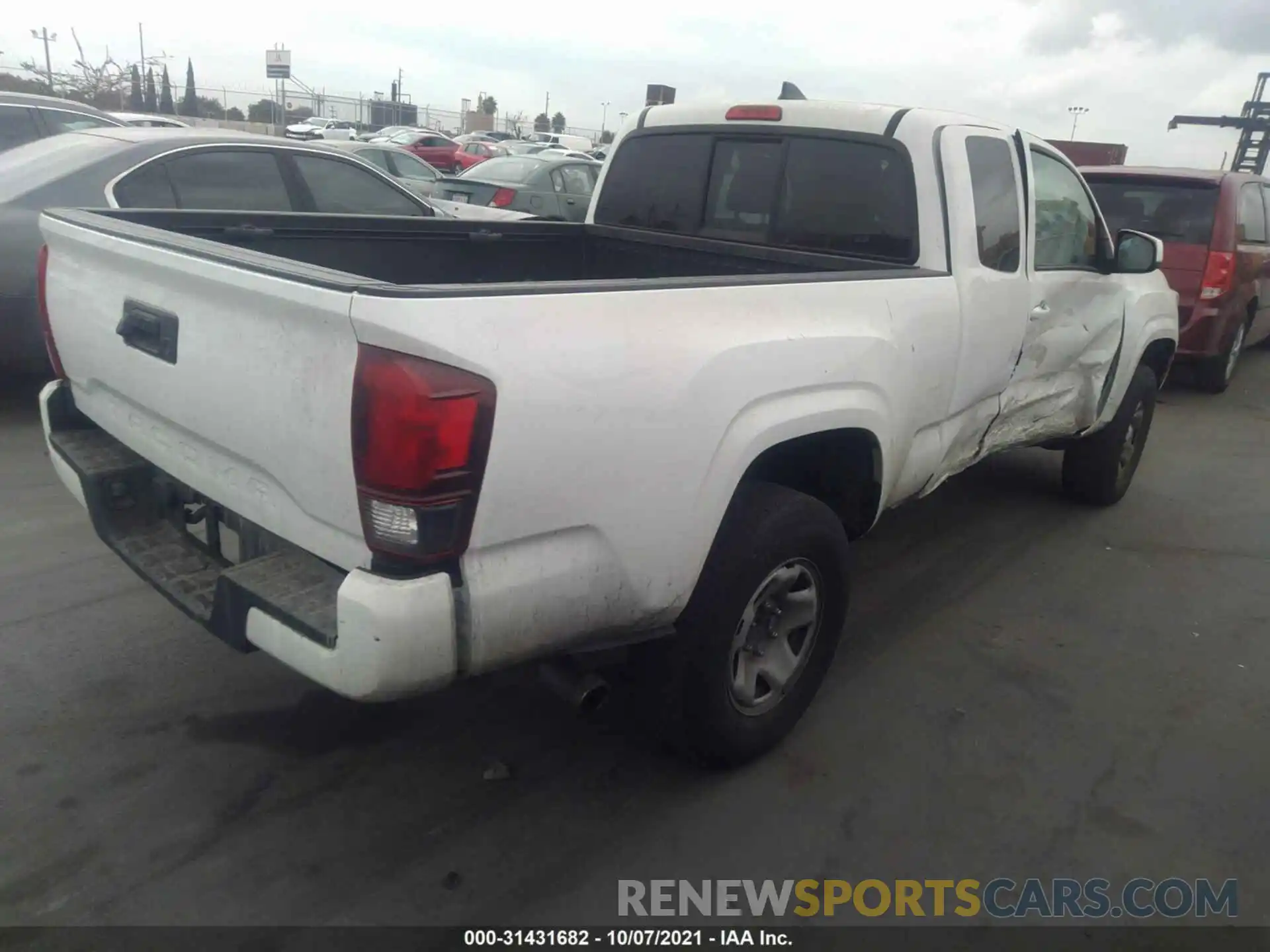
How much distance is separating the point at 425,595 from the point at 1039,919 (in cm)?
178

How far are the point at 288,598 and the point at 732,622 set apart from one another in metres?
1.13

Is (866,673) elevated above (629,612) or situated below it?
below

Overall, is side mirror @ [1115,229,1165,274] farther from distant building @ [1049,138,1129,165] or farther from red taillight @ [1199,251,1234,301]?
distant building @ [1049,138,1129,165]

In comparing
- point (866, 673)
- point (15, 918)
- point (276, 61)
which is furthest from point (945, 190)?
point (276, 61)

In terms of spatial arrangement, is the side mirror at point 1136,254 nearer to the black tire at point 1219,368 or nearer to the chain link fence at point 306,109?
the black tire at point 1219,368

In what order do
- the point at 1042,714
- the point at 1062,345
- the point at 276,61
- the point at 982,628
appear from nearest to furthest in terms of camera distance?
the point at 1042,714
the point at 982,628
the point at 1062,345
the point at 276,61

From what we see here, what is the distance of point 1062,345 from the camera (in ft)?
14.3

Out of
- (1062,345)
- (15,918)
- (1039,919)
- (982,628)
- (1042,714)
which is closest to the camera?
(15,918)

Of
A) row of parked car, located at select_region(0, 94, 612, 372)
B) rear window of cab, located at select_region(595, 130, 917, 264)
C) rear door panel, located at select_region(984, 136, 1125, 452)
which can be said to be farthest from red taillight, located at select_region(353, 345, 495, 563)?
row of parked car, located at select_region(0, 94, 612, 372)

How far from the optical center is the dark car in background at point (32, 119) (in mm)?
7469

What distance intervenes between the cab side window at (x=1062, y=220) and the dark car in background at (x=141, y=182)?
13.1 feet

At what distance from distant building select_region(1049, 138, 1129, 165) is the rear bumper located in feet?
77.2

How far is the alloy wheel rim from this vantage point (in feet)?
9.36

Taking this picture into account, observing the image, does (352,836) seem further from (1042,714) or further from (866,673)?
(1042,714)
